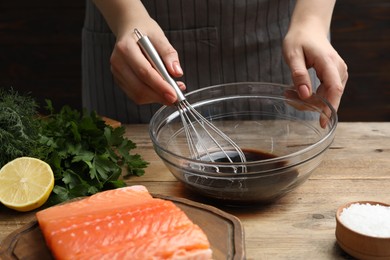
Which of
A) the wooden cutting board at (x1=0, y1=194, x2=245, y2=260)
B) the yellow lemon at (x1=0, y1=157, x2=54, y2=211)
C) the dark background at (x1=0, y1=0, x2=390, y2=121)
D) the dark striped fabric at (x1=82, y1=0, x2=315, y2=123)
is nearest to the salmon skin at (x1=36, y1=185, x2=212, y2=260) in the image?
the wooden cutting board at (x1=0, y1=194, x2=245, y2=260)

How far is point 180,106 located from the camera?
144 centimetres

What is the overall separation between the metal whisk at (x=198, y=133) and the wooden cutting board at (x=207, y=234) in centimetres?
16

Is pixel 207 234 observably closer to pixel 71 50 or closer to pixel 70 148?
pixel 70 148

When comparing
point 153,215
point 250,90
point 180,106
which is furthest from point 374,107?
point 153,215

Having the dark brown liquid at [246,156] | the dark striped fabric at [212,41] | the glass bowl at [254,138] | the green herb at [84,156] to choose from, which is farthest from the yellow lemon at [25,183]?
the dark striped fabric at [212,41]

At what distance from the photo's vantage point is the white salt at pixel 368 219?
115 centimetres

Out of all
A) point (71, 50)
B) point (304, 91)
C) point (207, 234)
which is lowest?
point (71, 50)

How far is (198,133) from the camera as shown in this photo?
1546mm

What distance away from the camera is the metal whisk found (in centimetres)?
142

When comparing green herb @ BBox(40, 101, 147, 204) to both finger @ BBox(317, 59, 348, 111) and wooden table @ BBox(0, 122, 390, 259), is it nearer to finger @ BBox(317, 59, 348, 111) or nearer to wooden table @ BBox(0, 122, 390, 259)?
wooden table @ BBox(0, 122, 390, 259)

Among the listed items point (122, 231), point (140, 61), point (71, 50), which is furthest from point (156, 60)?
point (71, 50)

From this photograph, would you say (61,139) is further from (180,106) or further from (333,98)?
(333,98)

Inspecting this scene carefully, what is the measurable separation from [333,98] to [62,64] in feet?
5.96

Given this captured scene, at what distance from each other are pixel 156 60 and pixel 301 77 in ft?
1.06
